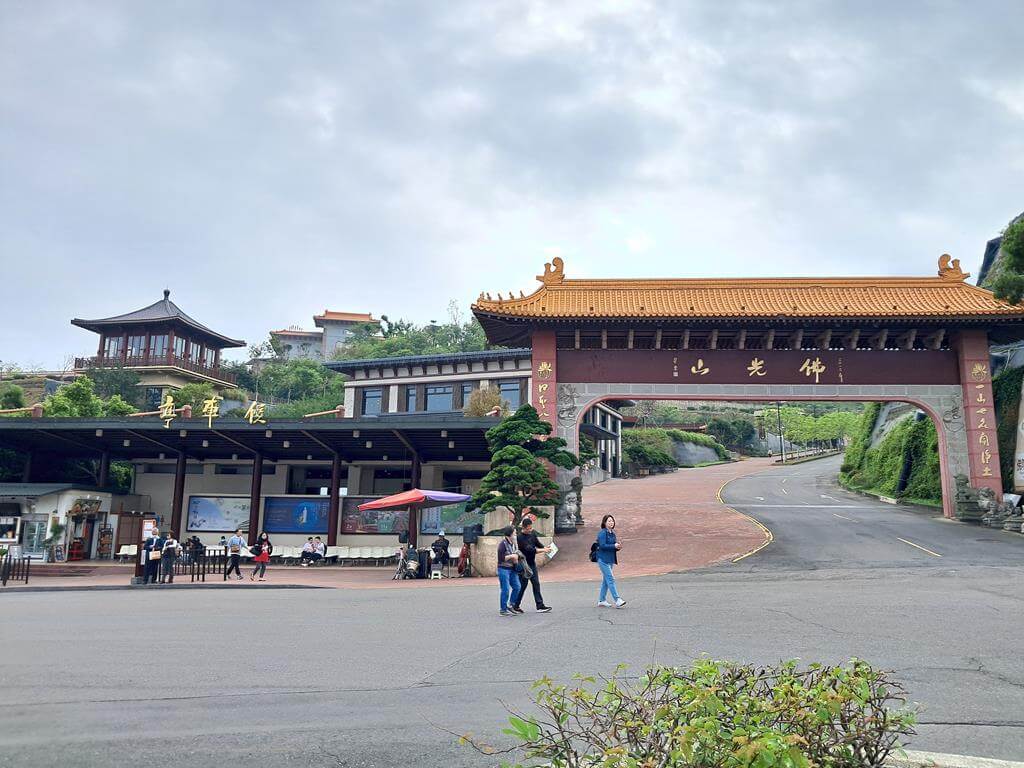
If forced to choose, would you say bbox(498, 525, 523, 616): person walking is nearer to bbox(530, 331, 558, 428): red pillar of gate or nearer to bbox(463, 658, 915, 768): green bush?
bbox(463, 658, 915, 768): green bush

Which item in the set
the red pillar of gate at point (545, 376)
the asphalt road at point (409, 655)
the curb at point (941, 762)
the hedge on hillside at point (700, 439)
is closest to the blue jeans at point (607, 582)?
the asphalt road at point (409, 655)

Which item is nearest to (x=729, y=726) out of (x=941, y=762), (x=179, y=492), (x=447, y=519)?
(x=941, y=762)

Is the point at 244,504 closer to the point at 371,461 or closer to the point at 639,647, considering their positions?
the point at 371,461

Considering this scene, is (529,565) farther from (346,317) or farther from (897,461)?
(346,317)

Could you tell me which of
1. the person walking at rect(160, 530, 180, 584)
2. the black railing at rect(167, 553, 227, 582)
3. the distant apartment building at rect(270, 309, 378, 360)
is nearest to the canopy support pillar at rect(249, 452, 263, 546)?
the black railing at rect(167, 553, 227, 582)

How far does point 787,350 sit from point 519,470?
1176cm

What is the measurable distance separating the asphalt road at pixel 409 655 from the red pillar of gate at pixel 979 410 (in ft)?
33.0

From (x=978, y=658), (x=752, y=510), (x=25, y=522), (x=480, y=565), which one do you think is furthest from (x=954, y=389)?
(x=25, y=522)

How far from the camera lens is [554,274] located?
1107 inches

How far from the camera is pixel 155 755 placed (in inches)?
197

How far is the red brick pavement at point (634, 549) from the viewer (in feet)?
61.3

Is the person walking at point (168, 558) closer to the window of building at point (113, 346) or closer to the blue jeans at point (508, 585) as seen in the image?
the blue jeans at point (508, 585)

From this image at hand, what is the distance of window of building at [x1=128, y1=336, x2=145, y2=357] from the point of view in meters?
54.0

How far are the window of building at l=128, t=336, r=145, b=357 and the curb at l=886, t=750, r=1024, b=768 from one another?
190 ft
